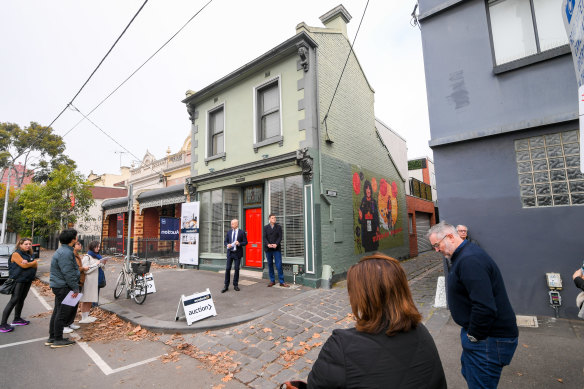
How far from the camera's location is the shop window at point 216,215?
1124 centimetres

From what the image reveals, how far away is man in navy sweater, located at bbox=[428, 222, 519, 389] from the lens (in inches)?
90.0

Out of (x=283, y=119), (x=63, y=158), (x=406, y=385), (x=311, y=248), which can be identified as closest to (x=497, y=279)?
(x=406, y=385)

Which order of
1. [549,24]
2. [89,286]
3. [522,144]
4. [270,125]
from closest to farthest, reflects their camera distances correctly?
1. [549,24]
2. [522,144]
3. [89,286]
4. [270,125]

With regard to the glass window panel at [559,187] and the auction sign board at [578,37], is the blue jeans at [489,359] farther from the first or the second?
the glass window panel at [559,187]

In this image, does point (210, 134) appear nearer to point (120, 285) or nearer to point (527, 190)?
point (120, 285)

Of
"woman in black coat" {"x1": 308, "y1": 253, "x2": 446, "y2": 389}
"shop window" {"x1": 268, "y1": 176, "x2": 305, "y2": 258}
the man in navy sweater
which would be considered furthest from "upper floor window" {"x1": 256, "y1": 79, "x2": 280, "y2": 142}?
"woman in black coat" {"x1": 308, "y1": 253, "x2": 446, "y2": 389}

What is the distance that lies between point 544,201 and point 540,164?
0.71 meters

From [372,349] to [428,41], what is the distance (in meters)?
7.33

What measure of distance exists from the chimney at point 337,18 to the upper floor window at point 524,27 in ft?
21.5

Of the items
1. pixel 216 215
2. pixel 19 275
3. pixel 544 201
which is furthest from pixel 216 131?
pixel 544 201

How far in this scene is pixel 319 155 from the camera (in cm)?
892

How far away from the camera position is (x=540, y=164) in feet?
17.7

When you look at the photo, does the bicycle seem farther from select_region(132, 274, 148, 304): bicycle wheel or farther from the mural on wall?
the mural on wall

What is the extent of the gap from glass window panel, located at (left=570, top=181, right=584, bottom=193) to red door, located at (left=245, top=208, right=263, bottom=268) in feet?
26.6
